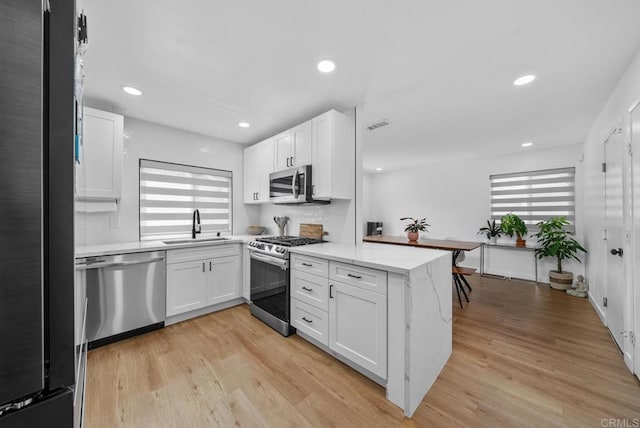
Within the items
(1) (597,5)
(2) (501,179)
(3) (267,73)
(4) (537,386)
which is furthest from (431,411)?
(2) (501,179)

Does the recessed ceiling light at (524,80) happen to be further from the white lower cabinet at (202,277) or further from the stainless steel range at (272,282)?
the white lower cabinet at (202,277)

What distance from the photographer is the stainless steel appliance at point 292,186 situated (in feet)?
9.27

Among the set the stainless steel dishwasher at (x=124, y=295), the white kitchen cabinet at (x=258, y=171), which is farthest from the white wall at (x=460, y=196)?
the stainless steel dishwasher at (x=124, y=295)

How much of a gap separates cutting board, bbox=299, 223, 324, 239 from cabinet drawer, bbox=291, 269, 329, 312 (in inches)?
32.1

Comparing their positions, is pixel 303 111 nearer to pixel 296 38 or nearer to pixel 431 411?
pixel 296 38

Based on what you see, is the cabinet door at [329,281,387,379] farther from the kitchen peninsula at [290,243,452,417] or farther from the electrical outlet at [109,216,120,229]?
the electrical outlet at [109,216,120,229]

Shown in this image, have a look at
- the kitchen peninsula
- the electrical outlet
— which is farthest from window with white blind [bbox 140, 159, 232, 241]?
the kitchen peninsula

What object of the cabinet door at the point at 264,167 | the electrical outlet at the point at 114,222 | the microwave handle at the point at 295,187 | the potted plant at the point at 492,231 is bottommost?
the potted plant at the point at 492,231

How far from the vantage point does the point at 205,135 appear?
3.71 m

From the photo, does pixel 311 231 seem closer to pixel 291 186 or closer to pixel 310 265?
pixel 291 186

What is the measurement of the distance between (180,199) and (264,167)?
4.17ft

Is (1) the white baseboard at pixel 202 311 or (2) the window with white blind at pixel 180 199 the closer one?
(1) the white baseboard at pixel 202 311

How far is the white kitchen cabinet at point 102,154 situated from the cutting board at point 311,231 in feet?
7.00

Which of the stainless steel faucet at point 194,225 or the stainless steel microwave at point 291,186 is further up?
the stainless steel microwave at point 291,186
